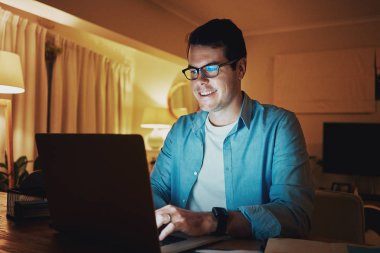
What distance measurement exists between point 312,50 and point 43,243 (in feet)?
13.7

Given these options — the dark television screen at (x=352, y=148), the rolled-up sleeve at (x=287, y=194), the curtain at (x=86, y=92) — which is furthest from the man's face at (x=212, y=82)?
the dark television screen at (x=352, y=148)

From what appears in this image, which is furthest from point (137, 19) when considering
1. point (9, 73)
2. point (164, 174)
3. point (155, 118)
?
point (164, 174)

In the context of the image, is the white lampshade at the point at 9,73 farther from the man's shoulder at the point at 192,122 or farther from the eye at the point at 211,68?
the eye at the point at 211,68

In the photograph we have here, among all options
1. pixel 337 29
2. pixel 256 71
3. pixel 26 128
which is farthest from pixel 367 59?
pixel 26 128

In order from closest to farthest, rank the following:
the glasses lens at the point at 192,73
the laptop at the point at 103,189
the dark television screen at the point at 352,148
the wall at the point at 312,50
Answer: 1. the laptop at the point at 103,189
2. the glasses lens at the point at 192,73
3. the dark television screen at the point at 352,148
4. the wall at the point at 312,50

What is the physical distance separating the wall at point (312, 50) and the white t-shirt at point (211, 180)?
327 centimetres

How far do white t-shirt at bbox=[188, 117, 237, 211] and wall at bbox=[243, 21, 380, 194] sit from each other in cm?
327

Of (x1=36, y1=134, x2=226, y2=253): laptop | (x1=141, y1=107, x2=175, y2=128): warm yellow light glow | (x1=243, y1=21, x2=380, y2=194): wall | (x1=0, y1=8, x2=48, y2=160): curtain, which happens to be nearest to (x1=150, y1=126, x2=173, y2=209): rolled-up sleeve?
(x1=36, y1=134, x2=226, y2=253): laptop

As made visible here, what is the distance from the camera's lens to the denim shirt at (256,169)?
976 millimetres

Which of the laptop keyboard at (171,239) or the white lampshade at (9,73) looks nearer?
the laptop keyboard at (171,239)

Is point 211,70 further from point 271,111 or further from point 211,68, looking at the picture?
point 271,111

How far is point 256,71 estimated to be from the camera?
4703mm

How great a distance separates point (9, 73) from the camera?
8.09 feet

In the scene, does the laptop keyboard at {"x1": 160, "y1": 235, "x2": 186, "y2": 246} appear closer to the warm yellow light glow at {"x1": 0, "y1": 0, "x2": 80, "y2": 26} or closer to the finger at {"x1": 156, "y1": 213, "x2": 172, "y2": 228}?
the finger at {"x1": 156, "y1": 213, "x2": 172, "y2": 228}
